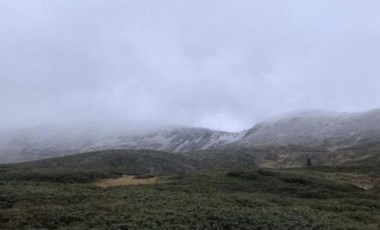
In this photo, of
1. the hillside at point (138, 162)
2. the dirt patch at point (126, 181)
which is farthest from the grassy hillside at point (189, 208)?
the hillside at point (138, 162)

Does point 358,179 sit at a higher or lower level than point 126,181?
lower

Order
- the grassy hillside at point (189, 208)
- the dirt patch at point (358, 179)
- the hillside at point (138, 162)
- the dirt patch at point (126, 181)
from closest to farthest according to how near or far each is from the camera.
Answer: the grassy hillside at point (189, 208) → the dirt patch at point (126, 181) → the dirt patch at point (358, 179) → the hillside at point (138, 162)

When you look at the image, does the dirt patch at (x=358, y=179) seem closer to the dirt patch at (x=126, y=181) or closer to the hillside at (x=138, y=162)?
the dirt patch at (x=126, y=181)

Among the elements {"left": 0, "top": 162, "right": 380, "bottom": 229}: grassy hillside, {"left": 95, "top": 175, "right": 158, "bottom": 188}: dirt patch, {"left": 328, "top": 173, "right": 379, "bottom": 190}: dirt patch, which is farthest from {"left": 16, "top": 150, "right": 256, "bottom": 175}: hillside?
{"left": 0, "top": 162, "right": 380, "bottom": 229}: grassy hillside

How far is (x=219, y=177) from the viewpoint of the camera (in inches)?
2232

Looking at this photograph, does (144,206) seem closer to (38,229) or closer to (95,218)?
(95,218)

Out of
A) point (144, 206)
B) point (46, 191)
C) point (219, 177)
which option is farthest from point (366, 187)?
point (46, 191)

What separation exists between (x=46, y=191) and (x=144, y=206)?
10130 millimetres

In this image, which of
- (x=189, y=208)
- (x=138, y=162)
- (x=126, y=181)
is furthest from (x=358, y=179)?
(x=138, y=162)

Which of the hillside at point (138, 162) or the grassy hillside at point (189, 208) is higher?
the hillside at point (138, 162)

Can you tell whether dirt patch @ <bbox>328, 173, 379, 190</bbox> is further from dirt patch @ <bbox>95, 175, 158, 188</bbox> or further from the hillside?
the hillside

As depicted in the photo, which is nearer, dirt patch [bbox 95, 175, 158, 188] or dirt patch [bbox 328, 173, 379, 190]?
dirt patch [bbox 95, 175, 158, 188]

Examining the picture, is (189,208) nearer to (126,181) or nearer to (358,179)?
(126,181)

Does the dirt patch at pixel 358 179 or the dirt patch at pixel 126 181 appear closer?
the dirt patch at pixel 126 181
